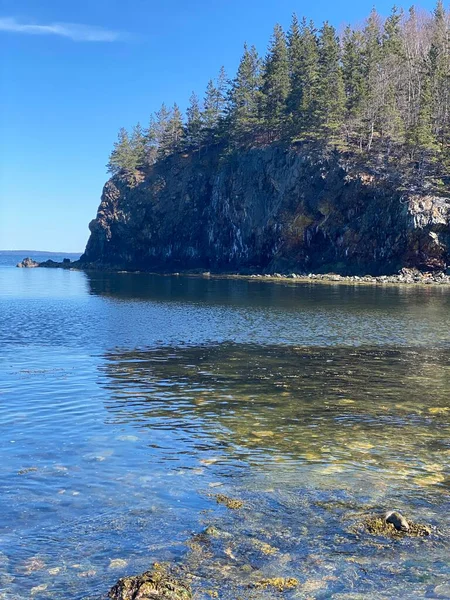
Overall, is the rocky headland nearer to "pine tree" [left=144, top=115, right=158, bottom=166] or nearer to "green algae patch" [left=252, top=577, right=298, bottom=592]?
"pine tree" [left=144, top=115, right=158, bottom=166]

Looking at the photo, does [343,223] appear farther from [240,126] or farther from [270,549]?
[270,549]

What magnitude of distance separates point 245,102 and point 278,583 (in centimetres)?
12952

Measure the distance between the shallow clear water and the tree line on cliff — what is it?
72.5 m

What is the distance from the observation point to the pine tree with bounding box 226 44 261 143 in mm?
121250

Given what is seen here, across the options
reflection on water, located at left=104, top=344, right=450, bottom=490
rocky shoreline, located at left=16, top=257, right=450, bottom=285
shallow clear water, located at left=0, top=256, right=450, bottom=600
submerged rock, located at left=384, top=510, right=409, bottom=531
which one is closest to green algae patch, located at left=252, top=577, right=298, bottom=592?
shallow clear water, located at left=0, top=256, right=450, bottom=600

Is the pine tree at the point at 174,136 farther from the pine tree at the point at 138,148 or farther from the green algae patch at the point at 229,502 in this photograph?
the green algae patch at the point at 229,502

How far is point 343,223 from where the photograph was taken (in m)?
95.1

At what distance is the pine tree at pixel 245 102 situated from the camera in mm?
121250

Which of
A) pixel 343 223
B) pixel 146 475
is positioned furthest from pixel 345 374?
pixel 343 223

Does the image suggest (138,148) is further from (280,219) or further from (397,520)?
(397,520)

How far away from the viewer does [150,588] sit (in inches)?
308

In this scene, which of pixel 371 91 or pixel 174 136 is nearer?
pixel 371 91

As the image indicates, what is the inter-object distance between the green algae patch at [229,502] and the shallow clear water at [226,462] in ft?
0.51

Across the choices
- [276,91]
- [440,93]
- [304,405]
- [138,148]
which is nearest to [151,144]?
[138,148]
